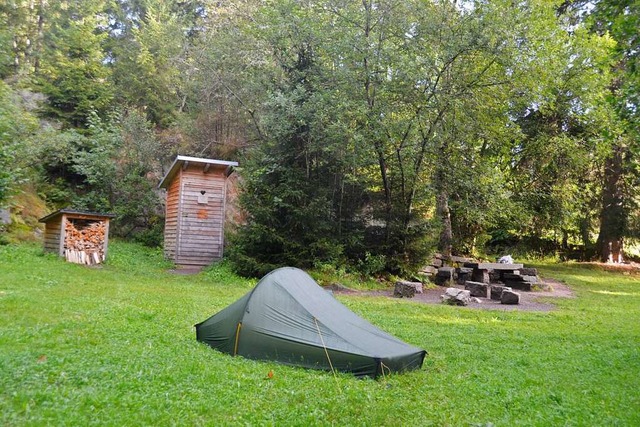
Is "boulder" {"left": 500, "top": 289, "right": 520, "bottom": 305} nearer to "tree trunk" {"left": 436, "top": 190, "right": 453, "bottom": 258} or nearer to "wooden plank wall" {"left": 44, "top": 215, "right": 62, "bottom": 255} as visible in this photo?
"tree trunk" {"left": 436, "top": 190, "right": 453, "bottom": 258}

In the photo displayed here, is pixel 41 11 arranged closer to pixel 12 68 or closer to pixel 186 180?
pixel 12 68

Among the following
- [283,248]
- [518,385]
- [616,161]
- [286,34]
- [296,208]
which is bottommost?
[518,385]

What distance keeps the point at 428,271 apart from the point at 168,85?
18.6 metres

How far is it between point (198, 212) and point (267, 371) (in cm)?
1364

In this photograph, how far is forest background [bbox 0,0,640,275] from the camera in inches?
608

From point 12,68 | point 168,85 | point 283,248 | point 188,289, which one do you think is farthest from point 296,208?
point 12,68

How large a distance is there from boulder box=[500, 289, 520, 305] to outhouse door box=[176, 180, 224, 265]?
34.1 feet

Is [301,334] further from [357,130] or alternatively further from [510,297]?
[357,130]

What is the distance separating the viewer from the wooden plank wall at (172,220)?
18.6m

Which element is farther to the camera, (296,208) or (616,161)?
(616,161)

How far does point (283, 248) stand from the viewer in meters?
15.6

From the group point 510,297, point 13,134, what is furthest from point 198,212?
point 510,297

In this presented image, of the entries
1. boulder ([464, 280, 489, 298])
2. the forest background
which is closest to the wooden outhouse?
the forest background

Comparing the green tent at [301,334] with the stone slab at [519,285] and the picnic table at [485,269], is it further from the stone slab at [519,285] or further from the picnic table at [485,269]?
the stone slab at [519,285]
